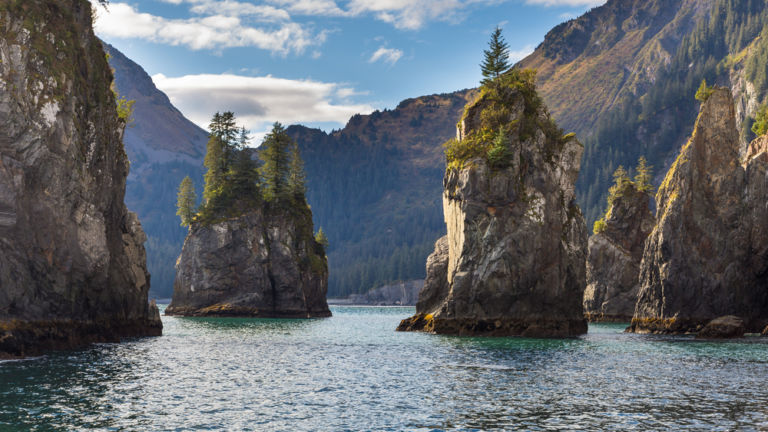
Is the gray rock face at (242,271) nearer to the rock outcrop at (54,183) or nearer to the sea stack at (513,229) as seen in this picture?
the sea stack at (513,229)

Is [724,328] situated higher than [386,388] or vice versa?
[724,328]

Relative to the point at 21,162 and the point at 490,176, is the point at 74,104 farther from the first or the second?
the point at 490,176

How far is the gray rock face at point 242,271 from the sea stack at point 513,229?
49168mm

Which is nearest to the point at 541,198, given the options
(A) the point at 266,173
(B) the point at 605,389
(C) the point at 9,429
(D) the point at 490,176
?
(D) the point at 490,176

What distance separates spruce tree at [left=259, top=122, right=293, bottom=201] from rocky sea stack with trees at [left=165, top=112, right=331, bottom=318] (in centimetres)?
20

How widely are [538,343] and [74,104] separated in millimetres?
48020

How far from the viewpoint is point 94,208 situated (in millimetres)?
56094

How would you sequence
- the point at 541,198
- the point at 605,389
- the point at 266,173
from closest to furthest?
1. the point at 605,389
2. the point at 541,198
3. the point at 266,173

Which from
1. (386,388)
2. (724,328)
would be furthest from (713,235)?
(386,388)

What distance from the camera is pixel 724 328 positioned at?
7612 cm

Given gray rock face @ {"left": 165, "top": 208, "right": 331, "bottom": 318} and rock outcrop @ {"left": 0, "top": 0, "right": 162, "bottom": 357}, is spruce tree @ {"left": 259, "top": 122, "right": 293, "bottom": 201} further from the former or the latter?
rock outcrop @ {"left": 0, "top": 0, "right": 162, "bottom": 357}

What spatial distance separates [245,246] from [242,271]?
4.70 m

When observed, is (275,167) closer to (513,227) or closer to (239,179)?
(239,179)

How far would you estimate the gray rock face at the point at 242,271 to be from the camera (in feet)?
408
